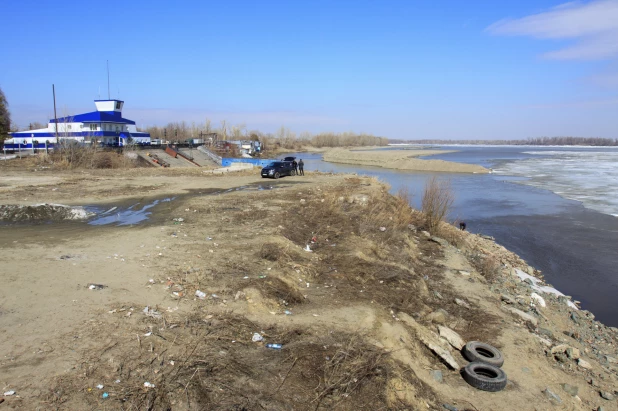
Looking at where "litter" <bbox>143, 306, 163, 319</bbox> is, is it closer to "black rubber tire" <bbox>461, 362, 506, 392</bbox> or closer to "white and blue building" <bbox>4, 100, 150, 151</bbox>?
"black rubber tire" <bbox>461, 362, 506, 392</bbox>

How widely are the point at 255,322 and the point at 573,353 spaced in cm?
601

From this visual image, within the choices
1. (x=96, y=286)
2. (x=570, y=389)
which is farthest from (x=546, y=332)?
(x=96, y=286)

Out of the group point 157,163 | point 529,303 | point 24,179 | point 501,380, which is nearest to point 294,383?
point 501,380

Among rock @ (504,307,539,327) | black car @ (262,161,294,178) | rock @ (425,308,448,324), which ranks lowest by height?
rock @ (504,307,539,327)

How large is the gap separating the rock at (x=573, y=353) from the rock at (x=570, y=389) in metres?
1.19

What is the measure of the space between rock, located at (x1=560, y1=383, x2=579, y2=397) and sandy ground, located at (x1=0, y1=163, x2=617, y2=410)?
8 centimetres

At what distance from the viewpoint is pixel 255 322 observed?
6.59 metres

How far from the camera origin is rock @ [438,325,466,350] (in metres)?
7.35

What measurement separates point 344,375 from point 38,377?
11.6ft

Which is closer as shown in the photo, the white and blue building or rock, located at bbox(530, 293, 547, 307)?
rock, located at bbox(530, 293, 547, 307)

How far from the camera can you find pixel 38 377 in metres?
4.55

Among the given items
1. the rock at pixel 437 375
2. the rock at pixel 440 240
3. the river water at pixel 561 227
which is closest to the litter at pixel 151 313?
the rock at pixel 437 375

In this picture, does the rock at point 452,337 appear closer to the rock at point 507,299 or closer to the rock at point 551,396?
the rock at point 551,396

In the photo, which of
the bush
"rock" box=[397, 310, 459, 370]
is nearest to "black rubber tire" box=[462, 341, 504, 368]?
"rock" box=[397, 310, 459, 370]
